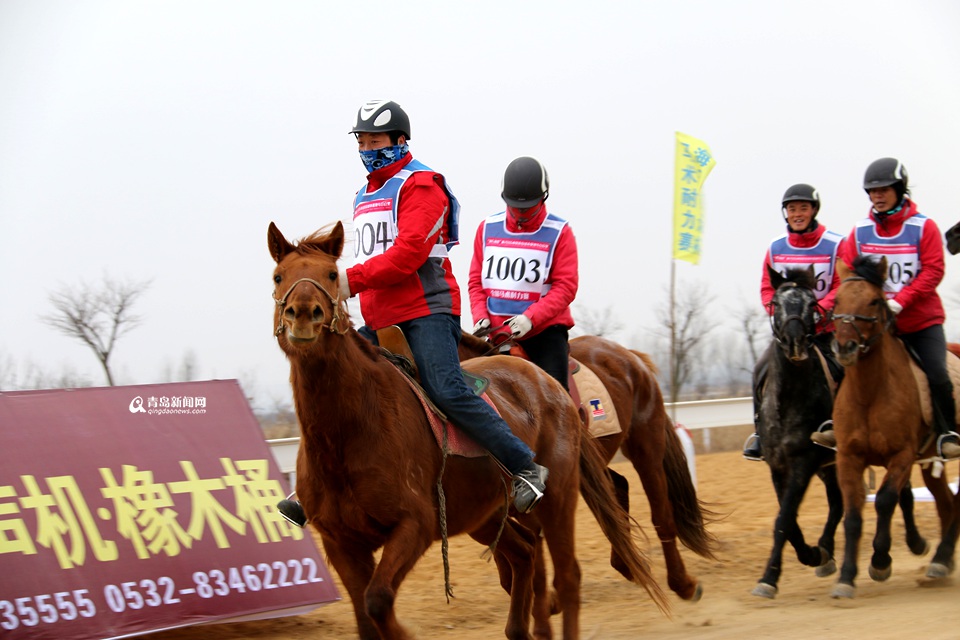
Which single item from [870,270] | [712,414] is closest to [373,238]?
[870,270]

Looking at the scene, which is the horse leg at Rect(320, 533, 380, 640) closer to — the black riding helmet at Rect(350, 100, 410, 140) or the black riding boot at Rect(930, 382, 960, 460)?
the black riding helmet at Rect(350, 100, 410, 140)

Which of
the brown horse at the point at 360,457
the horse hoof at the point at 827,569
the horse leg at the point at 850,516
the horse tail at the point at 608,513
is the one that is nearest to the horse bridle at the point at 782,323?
the horse leg at the point at 850,516

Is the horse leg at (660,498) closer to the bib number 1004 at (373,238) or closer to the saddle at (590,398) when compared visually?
the saddle at (590,398)

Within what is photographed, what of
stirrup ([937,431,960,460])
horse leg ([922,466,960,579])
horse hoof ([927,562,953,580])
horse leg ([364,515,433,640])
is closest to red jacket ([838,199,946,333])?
stirrup ([937,431,960,460])

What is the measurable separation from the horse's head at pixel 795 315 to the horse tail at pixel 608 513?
228 centimetres

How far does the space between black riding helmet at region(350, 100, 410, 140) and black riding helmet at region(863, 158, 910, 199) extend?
5.07m

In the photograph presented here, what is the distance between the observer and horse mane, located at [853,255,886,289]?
8.68 metres

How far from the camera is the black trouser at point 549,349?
27.8ft

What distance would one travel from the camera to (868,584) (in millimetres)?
9062

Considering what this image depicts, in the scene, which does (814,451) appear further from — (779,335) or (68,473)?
(68,473)

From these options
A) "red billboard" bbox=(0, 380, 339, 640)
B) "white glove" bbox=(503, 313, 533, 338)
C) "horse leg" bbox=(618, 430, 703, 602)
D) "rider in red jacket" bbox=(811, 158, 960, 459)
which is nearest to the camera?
"red billboard" bbox=(0, 380, 339, 640)

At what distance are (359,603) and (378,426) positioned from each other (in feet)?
2.96

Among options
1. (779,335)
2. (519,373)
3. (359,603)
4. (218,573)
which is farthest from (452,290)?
(779,335)

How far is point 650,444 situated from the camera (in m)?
9.32
